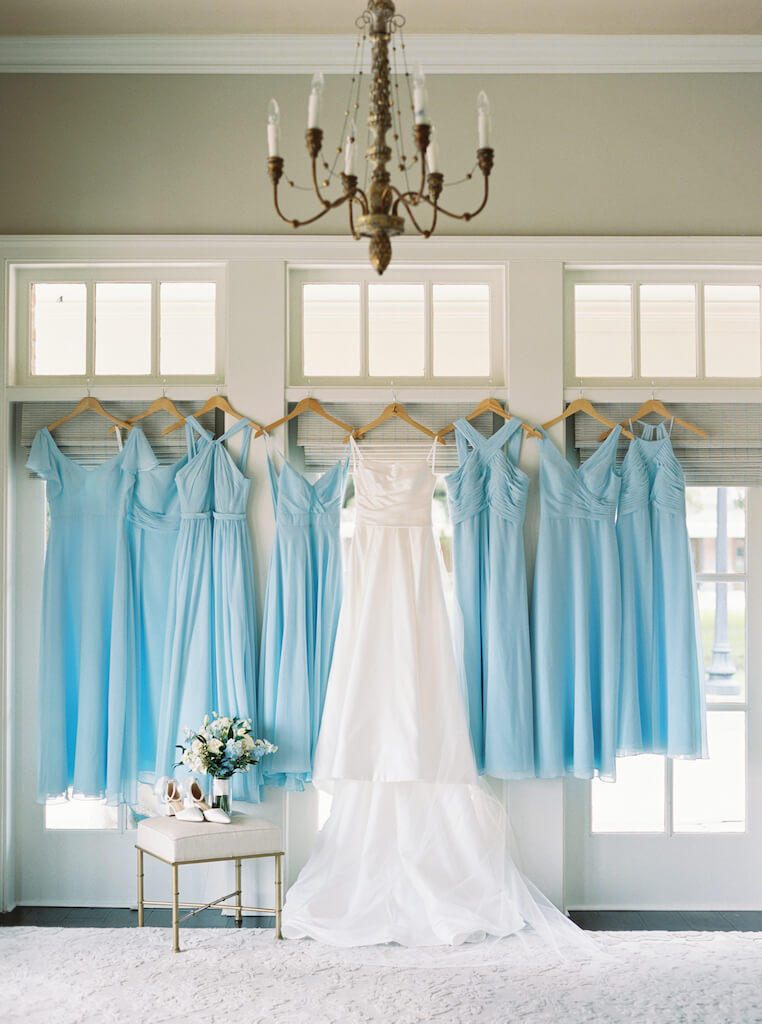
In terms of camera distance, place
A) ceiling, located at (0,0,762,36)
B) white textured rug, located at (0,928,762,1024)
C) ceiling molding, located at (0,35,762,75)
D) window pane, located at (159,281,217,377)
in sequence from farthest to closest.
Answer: window pane, located at (159,281,217,377) → ceiling molding, located at (0,35,762,75) → ceiling, located at (0,0,762,36) → white textured rug, located at (0,928,762,1024)

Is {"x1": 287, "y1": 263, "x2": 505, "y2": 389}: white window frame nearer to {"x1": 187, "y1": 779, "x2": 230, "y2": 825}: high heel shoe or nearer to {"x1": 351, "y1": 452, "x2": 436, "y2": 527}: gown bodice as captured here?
{"x1": 351, "y1": 452, "x2": 436, "y2": 527}: gown bodice

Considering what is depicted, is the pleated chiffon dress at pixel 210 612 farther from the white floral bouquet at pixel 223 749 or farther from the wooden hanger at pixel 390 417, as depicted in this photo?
the wooden hanger at pixel 390 417

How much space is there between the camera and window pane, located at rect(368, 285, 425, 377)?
12.1ft

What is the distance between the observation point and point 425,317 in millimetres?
3668

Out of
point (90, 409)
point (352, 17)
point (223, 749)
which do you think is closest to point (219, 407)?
point (90, 409)

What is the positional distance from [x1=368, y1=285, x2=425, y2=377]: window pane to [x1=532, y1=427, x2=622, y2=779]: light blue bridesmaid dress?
0.62m

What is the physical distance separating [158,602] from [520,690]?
4.62 feet

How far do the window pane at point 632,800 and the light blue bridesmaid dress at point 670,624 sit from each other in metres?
0.20

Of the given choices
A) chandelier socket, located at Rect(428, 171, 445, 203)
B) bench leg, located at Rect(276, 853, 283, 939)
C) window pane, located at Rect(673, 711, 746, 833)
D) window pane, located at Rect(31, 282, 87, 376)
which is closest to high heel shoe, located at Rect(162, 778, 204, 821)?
bench leg, located at Rect(276, 853, 283, 939)

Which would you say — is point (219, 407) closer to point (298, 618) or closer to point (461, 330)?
point (298, 618)

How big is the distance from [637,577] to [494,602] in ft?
1.87

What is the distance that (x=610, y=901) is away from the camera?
140 inches

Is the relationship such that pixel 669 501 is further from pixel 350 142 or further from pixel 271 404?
pixel 350 142

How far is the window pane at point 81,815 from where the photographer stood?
3615mm
